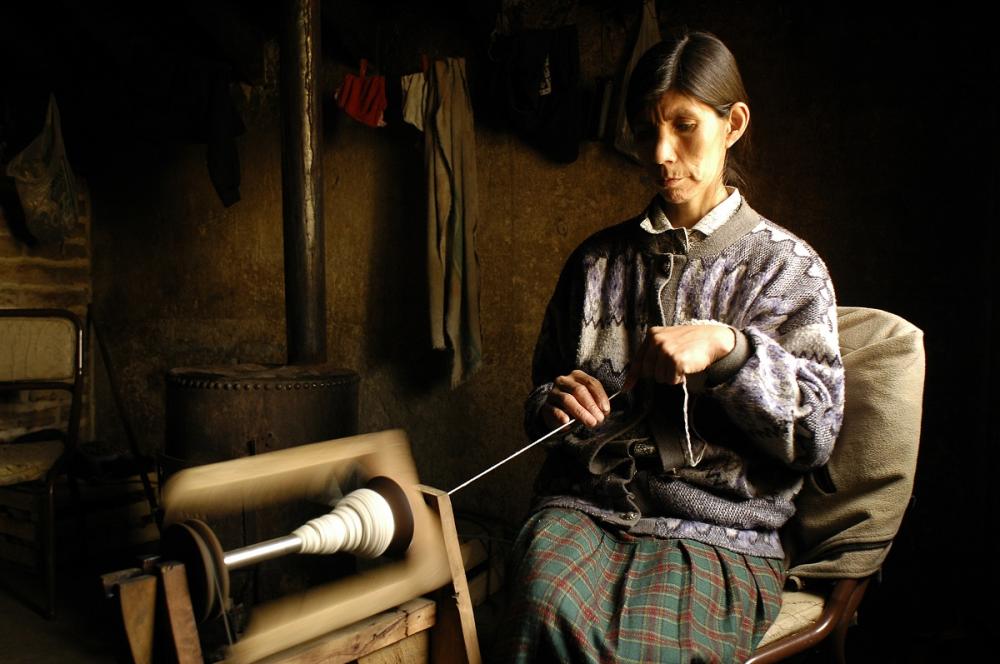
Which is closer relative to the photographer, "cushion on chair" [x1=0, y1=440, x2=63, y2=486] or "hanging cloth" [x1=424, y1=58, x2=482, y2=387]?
"cushion on chair" [x1=0, y1=440, x2=63, y2=486]

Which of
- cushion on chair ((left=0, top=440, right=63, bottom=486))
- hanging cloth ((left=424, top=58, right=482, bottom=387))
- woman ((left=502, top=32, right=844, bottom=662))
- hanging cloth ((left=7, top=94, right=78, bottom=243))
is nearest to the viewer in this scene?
woman ((left=502, top=32, right=844, bottom=662))

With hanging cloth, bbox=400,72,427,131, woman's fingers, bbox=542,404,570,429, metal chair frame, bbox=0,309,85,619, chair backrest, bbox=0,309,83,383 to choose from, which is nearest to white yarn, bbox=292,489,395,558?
woman's fingers, bbox=542,404,570,429

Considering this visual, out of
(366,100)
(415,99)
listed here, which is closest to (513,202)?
(415,99)

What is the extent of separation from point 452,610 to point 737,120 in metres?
1.10

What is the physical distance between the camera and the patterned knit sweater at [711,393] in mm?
1347

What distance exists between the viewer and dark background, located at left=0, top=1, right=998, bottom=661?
2.46 meters

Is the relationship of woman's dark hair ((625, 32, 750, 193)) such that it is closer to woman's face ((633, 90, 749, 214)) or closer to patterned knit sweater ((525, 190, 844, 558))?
woman's face ((633, 90, 749, 214))

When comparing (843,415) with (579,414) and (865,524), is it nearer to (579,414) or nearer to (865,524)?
(865,524)

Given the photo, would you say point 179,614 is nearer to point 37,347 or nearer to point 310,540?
point 310,540

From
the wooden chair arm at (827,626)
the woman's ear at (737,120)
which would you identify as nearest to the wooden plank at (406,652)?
the wooden chair arm at (827,626)

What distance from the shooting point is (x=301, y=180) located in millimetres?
2979

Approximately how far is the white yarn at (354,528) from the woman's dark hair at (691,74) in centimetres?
95

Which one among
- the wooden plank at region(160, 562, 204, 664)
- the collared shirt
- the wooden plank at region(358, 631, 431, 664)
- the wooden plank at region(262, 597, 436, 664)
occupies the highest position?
the collared shirt

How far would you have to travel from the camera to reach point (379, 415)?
398 centimetres
